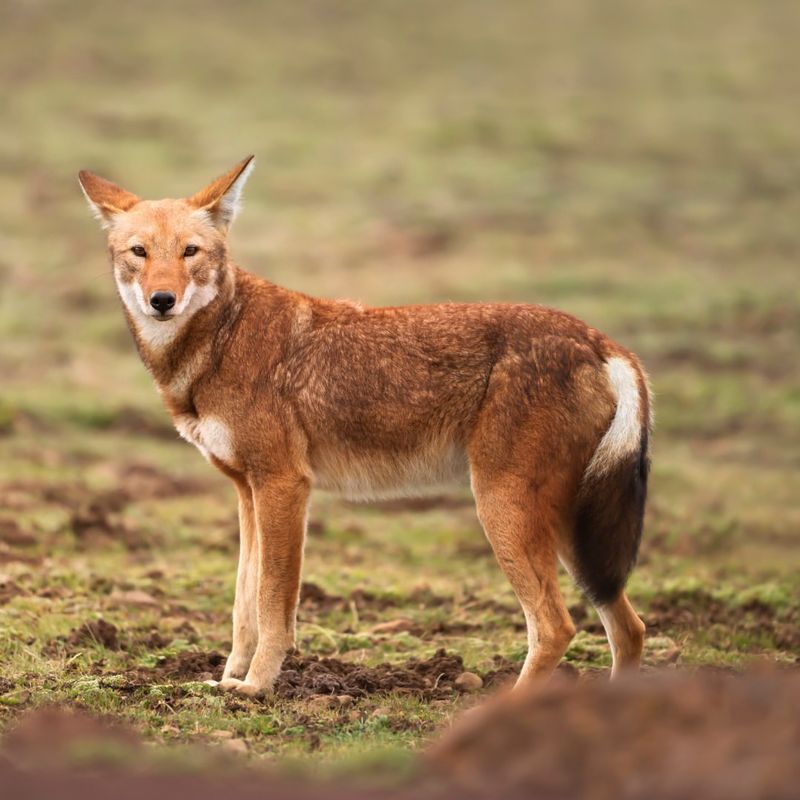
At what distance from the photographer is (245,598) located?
7.73 meters

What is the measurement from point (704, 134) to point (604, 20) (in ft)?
39.7

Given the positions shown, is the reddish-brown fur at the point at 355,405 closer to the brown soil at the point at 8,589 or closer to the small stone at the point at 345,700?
the small stone at the point at 345,700

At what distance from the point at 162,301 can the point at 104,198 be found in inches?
43.4

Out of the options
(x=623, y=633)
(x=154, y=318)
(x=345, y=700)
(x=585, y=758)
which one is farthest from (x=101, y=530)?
(x=585, y=758)

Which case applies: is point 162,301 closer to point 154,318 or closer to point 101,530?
point 154,318

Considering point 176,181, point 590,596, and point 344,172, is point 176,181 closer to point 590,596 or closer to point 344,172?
point 344,172

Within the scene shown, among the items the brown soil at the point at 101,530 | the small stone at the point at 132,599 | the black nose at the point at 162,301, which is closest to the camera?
the black nose at the point at 162,301

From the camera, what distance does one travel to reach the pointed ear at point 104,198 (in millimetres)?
7832

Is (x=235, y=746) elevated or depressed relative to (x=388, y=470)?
depressed

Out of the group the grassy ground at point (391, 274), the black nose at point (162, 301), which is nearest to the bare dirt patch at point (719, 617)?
the grassy ground at point (391, 274)

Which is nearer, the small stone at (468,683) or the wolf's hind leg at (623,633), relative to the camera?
the wolf's hind leg at (623,633)

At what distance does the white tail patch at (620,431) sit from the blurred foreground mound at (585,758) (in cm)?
238

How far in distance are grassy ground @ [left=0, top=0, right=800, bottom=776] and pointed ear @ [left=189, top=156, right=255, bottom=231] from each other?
2.59m

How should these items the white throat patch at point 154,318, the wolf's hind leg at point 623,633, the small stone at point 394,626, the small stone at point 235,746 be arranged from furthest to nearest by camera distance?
the small stone at point 394,626 → the white throat patch at point 154,318 → the wolf's hind leg at point 623,633 → the small stone at point 235,746
